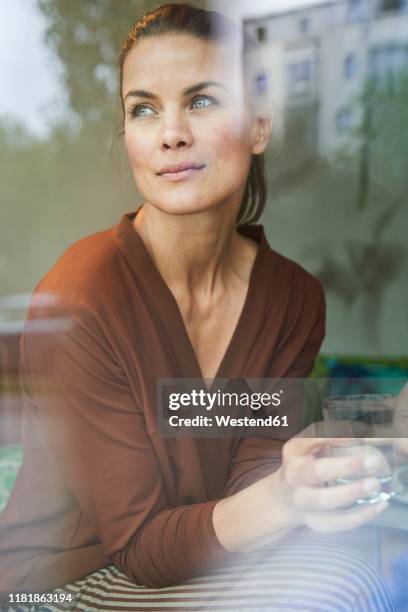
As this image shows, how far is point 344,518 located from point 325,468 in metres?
0.14

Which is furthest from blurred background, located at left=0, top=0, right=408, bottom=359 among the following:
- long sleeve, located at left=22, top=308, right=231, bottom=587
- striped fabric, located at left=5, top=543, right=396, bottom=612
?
striped fabric, located at left=5, top=543, right=396, bottom=612

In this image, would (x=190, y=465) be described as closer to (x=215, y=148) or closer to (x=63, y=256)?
(x=63, y=256)

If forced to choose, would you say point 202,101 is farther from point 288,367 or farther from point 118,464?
point 118,464

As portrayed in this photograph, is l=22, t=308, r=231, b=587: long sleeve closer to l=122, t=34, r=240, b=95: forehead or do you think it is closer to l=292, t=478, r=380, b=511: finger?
l=292, t=478, r=380, b=511: finger

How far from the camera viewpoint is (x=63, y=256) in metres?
1.69

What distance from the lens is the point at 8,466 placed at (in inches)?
84.1

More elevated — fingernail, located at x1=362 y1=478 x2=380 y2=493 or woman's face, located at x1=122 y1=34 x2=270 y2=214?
woman's face, located at x1=122 y1=34 x2=270 y2=214

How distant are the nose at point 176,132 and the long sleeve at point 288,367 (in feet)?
1.26

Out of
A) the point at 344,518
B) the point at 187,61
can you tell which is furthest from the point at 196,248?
the point at 344,518

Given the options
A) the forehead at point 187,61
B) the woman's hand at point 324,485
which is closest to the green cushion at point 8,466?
the woman's hand at point 324,485

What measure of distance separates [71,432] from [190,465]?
0.85 ft

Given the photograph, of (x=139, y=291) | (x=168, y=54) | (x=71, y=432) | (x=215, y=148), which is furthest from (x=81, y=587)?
(x=168, y=54)

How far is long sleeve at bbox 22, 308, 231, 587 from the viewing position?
5.30 feet

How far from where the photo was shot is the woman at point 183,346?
1548 mm
